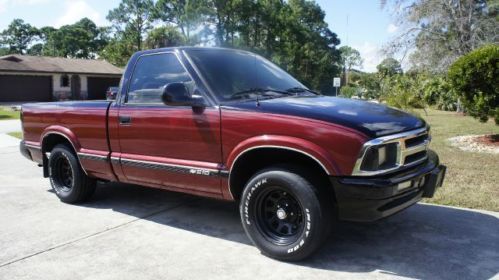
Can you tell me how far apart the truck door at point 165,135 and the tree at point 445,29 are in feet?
61.3

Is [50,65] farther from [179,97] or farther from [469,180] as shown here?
[179,97]

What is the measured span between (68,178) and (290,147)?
147 inches

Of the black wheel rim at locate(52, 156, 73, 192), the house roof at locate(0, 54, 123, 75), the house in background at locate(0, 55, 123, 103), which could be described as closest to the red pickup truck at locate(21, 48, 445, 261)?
the black wheel rim at locate(52, 156, 73, 192)

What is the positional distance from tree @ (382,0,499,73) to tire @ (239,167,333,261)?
19.1 metres

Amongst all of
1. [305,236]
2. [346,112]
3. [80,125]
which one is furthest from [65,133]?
[346,112]

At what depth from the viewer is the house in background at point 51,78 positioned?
35.9m

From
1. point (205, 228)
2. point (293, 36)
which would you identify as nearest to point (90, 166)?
point (205, 228)

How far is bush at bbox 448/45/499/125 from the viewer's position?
9820mm

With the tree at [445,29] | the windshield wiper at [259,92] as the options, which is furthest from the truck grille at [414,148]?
the tree at [445,29]

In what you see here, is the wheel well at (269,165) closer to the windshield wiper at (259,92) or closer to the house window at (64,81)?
the windshield wiper at (259,92)

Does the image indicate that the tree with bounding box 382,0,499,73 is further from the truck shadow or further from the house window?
the house window

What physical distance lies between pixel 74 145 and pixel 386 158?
3.87 metres

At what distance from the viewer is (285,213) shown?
167 inches

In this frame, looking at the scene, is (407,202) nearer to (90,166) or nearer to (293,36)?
(90,166)
